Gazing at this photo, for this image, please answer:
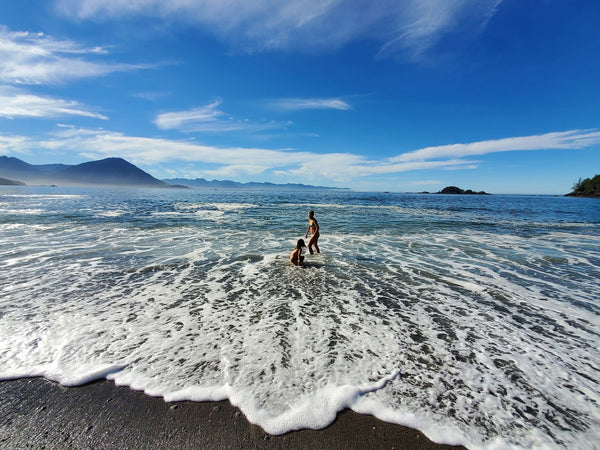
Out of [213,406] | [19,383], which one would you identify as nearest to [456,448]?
[213,406]

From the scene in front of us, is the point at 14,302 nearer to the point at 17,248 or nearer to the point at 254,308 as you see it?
the point at 254,308

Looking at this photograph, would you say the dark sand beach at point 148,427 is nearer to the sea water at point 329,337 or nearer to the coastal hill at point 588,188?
the sea water at point 329,337

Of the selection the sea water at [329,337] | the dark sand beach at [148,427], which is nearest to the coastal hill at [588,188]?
the sea water at [329,337]

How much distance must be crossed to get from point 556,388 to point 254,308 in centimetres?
553

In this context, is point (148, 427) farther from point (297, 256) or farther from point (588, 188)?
point (588, 188)

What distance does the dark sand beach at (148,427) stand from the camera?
285 centimetres

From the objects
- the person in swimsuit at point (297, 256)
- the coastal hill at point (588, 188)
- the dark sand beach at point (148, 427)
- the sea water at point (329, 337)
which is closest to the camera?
the dark sand beach at point (148, 427)

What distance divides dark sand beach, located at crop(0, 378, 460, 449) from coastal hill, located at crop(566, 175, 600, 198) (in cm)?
16720

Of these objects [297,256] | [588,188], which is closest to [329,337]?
[297,256]

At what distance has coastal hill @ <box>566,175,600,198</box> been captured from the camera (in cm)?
11288

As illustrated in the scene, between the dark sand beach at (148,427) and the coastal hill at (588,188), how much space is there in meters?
167

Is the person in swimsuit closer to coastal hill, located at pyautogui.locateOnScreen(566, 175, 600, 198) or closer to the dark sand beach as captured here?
the dark sand beach

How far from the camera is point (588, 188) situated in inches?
4656

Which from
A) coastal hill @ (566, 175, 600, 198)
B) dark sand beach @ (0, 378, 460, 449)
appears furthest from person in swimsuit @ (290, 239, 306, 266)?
coastal hill @ (566, 175, 600, 198)
